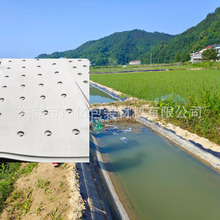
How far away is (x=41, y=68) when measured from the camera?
1062mm

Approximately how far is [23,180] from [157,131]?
3422mm

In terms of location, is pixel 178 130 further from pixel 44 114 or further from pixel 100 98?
pixel 100 98

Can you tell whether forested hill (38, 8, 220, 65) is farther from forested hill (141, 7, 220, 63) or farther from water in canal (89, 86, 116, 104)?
water in canal (89, 86, 116, 104)

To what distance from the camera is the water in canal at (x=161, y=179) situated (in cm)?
247

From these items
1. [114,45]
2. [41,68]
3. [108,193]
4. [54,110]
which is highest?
[114,45]

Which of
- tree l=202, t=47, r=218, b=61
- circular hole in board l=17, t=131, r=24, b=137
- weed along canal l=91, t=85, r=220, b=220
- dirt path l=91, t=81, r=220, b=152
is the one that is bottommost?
weed along canal l=91, t=85, r=220, b=220

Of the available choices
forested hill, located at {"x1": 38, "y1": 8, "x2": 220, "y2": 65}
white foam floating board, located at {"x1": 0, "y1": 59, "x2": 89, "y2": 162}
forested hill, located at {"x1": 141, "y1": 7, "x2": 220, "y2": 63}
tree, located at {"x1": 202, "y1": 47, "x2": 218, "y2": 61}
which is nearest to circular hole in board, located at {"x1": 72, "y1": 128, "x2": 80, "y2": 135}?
white foam floating board, located at {"x1": 0, "y1": 59, "x2": 89, "y2": 162}

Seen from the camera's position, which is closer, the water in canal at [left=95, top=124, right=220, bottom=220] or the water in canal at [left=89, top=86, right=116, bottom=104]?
the water in canal at [left=95, top=124, right=220, bottom=220]

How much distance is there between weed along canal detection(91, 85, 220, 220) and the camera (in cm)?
247

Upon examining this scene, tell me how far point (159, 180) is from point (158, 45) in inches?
2501

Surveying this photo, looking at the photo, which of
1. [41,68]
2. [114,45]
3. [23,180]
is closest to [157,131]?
[23,180]

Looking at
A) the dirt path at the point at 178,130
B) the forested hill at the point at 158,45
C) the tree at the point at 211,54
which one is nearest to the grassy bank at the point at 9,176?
the dirt path at the point at 178,130

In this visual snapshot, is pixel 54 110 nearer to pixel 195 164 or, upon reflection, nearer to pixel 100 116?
pixel 195 164

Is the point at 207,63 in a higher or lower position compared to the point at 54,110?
higher
